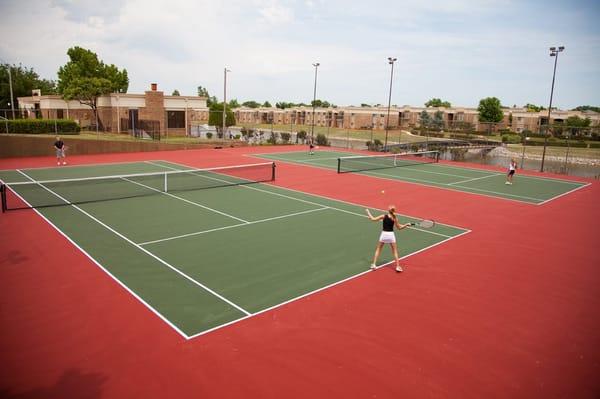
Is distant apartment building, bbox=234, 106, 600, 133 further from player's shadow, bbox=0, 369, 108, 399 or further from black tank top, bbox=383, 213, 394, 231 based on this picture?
player's shadow, bbox=0, 369, 108, 399

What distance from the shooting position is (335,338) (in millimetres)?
7246

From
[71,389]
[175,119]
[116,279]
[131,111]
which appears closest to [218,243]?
[116,279]

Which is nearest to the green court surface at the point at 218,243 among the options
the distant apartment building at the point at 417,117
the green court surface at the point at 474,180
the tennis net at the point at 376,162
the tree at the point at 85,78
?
the green court surface at the point at 474,180

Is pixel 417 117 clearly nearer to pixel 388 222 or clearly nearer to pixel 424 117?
pixel 424 117

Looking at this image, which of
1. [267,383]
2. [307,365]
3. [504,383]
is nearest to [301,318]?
[307,365]

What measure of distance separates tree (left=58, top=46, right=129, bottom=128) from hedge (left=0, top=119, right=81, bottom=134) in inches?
167

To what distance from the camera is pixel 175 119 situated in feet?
149

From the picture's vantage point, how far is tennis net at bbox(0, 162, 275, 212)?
16.5 meters

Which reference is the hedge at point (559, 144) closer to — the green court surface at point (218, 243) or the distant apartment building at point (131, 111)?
the distant apartment building at point (131, 111)

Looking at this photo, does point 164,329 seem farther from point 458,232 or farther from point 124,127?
point 124,127

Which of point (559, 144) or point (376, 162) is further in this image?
point (559, 144)

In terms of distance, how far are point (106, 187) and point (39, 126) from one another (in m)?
20.6

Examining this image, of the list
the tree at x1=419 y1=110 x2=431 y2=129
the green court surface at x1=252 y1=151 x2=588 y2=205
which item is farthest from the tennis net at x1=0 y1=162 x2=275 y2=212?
the tree at x1=419 y1=110 x2=431 y2=129

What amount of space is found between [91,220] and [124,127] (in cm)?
3135
